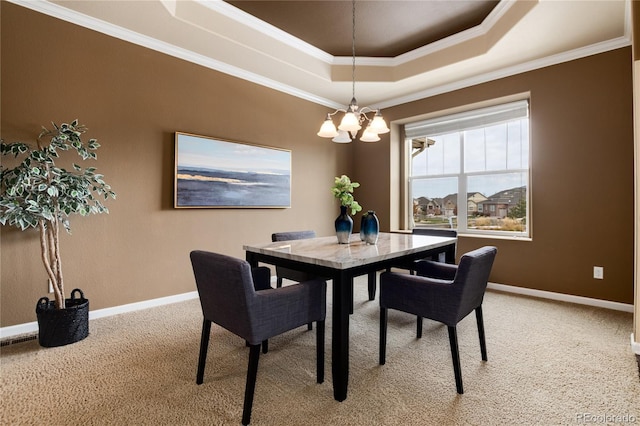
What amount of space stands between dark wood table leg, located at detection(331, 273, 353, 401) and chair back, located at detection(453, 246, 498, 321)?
61 cm

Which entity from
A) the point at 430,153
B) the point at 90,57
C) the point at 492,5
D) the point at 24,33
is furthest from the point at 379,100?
the point at 24,33

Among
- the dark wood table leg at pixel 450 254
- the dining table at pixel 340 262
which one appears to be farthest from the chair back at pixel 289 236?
the dark wood table leg at pixel 450 254

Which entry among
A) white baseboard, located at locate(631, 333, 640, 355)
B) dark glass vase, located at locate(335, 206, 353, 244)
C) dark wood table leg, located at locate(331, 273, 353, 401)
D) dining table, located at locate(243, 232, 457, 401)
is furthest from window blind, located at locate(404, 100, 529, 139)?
dark wood table leg, located at locate(331, 273, 353, 401)

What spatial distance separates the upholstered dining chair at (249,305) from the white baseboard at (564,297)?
2925 mm

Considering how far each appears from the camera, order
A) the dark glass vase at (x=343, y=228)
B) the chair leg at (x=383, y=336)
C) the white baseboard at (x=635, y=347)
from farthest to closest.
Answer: the dark glass vase at (x=343, y=228)
the white baseboard at (x=635, y=347)
the chair leg at (x=383, y=336)

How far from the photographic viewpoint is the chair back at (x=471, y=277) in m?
1.68

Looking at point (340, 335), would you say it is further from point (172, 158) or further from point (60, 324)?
point (172, 158)

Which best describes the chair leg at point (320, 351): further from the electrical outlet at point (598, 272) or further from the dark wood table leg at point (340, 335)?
the electrical outlet at point (598, 272)

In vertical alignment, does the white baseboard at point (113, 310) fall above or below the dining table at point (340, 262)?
below

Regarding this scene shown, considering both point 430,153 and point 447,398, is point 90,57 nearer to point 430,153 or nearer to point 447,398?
point 447,398

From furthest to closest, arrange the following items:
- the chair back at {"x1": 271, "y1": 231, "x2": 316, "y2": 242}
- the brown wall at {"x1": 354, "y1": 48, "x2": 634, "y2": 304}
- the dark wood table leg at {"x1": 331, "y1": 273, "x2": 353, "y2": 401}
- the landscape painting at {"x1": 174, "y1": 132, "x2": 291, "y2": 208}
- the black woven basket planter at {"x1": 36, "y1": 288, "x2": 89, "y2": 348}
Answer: the landscape painting at {"x1": 174, "y1": 132, "x2": 291, "y2": 208} → the brown wall at {"x1": 354, "y1": 48, "x2": 634, "y2": 304} → the chair back at {"x1": 271, "y1": 231, "x2": 316, "y2": 242} → the black woven basket planter at {"x1": 36, "y1": 288, "x2": 89, "y2": 348} → the dark wood table leg at {"x1": 331, "y1": 273, "x2": 353, "y2": 401}

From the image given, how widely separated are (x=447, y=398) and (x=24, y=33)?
388 cm

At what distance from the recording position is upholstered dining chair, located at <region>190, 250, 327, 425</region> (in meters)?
1.46

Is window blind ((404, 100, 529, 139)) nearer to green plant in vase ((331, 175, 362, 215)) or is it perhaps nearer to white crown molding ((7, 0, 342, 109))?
white crown molding ((7, 0, 342, 109))
